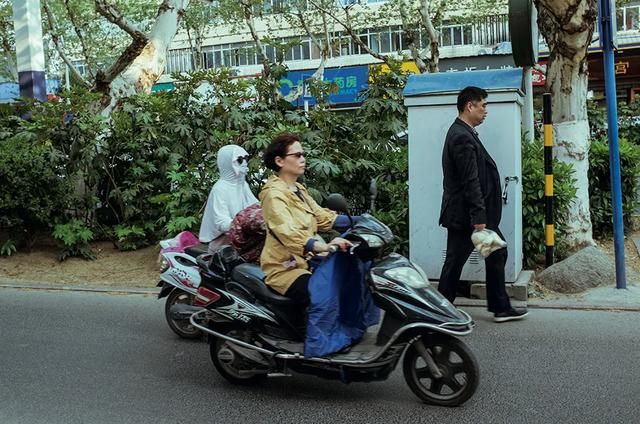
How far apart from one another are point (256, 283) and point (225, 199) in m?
1.40

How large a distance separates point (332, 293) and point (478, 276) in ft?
10.3

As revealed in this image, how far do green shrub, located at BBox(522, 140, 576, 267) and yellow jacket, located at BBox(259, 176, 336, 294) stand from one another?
3747 millimetres

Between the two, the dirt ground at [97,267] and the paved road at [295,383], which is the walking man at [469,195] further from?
the dirt ground at [97,267]

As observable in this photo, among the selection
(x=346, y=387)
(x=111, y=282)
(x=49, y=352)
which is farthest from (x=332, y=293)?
(x=111, y=282)

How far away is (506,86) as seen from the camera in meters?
6.76

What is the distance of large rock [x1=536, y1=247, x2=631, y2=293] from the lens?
6.96 m

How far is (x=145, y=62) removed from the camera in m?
11.7

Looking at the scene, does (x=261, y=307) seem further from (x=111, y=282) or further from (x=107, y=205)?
(x=107, y=205)

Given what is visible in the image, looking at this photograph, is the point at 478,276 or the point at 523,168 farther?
the point at 523,168

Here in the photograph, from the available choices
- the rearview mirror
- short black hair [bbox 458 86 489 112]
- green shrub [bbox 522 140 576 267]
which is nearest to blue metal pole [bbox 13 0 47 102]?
green shrub [bbox 522 140 576 267]

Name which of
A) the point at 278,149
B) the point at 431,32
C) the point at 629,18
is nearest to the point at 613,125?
the point at 278,149

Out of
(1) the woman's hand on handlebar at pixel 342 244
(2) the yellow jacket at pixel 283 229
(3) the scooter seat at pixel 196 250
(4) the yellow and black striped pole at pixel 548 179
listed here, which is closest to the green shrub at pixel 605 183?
(4) the yellow and black striped pole at pixel 548 179

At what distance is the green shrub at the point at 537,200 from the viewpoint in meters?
7.55

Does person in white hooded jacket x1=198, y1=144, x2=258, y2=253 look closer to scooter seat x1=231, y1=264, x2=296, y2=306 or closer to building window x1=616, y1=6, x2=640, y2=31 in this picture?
scooter seat x1=231, y1=264, x2=296, y2=306
